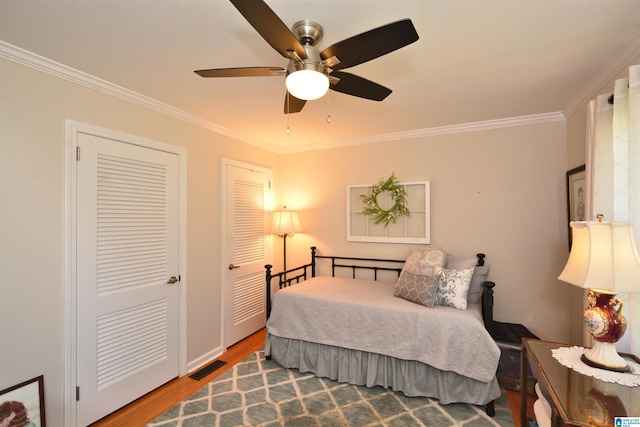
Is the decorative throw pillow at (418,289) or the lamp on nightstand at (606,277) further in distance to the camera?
the decorative throw pillow at (418,289)

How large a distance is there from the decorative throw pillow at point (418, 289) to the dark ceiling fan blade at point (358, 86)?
1.60m

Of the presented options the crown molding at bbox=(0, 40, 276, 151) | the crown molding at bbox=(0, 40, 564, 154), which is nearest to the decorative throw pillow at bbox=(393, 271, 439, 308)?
the crown molding at bbox=(0, 40, 564, 154)

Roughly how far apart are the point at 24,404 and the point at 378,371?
238 centimetres

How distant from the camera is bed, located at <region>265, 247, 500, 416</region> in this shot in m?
2.19

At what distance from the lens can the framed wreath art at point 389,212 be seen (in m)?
3.39

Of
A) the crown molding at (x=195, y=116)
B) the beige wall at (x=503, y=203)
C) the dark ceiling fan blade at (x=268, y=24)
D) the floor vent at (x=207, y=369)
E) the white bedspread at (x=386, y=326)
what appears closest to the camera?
the dark ceiling fan blade at (x=268, y=24)

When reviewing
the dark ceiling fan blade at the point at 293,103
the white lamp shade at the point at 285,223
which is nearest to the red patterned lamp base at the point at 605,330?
the dark ceiling fan blade at the point at 293,103

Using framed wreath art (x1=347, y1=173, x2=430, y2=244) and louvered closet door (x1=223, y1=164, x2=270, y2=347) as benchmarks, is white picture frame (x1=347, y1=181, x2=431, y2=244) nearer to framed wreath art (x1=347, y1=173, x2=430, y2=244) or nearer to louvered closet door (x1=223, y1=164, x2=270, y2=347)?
framed wreath art (x1=347, y1=173, x2=430, y2=244)

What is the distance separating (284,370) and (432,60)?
2839 mm

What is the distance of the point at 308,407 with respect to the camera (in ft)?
7.40

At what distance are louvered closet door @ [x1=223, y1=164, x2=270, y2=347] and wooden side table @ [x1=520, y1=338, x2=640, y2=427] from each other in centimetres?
277

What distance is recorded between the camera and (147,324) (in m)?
2.43

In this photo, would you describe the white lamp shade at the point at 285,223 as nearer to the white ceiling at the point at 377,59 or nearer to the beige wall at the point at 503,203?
the beige wall at the point at 503,203

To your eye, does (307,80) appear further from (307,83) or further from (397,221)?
(397,221)
